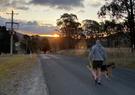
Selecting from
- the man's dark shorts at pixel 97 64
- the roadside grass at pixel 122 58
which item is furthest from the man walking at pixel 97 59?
the roadside grass at pixel 122 58

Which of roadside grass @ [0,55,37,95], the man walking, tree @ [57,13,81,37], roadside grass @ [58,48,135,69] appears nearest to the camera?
roadside grass @ [0,55,37,95]

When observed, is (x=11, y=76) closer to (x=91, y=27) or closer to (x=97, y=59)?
(x=97, y=59)

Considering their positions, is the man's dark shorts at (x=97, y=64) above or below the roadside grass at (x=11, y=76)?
above

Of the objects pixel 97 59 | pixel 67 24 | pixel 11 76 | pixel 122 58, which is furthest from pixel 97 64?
pixel 67 24

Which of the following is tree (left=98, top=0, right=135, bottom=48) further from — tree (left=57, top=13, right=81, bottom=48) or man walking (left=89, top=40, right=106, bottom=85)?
tree (left=57, top=13, right=81, bottom=48)

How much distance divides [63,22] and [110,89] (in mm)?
138004

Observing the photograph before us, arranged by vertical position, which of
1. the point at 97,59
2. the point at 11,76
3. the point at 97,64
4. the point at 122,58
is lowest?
the point at 11,76

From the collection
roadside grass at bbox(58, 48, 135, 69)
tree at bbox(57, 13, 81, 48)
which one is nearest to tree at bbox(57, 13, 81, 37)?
tree at bbox(57, 13, 81, 48)

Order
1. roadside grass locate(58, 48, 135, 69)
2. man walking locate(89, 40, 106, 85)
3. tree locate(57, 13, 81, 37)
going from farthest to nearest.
→ 1. tree locate(57, 13, 81, 37)
2. roadside grass locate(58, 48, 135, 69)
3. man walking locate(89, 40, 106, 85)

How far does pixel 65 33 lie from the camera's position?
155 metres

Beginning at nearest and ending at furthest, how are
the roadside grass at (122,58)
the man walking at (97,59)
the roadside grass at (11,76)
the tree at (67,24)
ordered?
1. the roadside grass at (11,76)
2. the man walking at (97,59)
3. the roadside grass at (122,58)
4. the tree at (67,24)

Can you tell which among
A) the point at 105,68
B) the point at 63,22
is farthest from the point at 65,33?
the point at 105,68

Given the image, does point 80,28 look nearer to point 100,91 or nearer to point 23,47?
point 23,47

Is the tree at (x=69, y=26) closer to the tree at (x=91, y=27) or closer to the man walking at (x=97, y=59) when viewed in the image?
the tree at (x=91, y=27)
